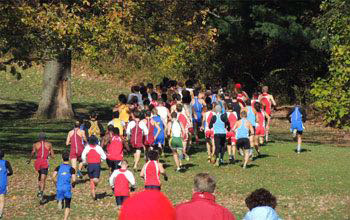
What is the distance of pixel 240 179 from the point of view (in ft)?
77.4

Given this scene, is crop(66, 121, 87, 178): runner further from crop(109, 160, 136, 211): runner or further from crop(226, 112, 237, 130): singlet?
crop(226, 112, 237, 130): singlet

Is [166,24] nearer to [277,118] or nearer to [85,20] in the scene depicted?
[85,20]

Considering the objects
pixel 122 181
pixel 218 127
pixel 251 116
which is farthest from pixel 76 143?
pixel 251 116

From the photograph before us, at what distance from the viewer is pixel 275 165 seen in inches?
1047

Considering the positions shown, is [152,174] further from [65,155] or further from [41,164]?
[41,164]

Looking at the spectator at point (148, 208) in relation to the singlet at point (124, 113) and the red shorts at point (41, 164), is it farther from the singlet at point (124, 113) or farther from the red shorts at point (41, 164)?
the singlet at point (124, 113)

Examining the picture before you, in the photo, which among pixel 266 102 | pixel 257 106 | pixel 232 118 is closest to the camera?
pixel 232 118

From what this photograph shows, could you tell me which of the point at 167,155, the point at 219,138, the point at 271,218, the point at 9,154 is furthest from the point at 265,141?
the point at 271,218

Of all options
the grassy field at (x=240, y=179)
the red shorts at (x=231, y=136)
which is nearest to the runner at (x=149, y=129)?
the grassy field at (x=240, y=179)

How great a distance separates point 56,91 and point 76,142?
1659 centimetres

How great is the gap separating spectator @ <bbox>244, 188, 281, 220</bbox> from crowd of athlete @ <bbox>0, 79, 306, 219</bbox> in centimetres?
755

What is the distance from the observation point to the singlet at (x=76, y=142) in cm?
2278

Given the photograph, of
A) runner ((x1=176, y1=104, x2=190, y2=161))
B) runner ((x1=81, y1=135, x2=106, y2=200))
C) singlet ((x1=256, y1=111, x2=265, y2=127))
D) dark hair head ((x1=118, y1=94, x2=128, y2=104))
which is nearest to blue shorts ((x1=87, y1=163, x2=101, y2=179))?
runner ((x1=81, y1=135, x2=106, y2=200))

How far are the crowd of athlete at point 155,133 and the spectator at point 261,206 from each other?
7549mm
